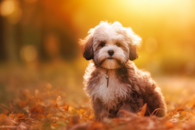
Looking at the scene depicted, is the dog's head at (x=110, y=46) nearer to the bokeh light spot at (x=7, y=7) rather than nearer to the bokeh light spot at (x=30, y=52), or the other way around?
the bokeh light spot at (x=7, y=7)

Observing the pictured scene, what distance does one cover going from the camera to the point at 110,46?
4312 millimetres

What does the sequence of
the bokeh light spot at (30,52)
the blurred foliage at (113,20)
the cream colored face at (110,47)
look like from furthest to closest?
the bokeh light spot at (30,52) < the blurred foliage at (113,20) < the cream colored face at (110,47)

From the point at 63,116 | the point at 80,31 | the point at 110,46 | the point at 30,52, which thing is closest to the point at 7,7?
the point at 30,52

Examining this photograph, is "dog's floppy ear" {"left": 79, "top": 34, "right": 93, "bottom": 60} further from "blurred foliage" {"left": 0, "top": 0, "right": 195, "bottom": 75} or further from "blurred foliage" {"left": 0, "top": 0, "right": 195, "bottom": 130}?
"blurred foliage" {"left": 0, "top": 0, "right": 195, "bottom": 75}

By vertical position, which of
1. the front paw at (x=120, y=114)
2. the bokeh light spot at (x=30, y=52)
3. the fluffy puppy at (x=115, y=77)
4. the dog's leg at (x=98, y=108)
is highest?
the bokeh light spot at (x=30, y=52)

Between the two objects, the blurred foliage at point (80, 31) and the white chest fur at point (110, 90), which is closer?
the white chest fur at point (110, 90)

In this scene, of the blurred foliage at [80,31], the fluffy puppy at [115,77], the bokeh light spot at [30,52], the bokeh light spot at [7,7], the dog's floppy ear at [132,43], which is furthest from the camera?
the bokeh light spot at [30,52]

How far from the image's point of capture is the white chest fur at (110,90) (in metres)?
4.40

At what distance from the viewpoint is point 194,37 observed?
17719 millimetres

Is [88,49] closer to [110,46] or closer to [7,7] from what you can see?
[110,46]

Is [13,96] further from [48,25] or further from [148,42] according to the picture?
[148,42]

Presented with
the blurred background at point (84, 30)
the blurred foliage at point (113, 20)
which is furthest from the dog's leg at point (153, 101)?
the blurred foliage at point (113, 20)

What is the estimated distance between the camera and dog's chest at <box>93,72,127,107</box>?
4398 mm

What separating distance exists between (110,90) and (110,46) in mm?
815
